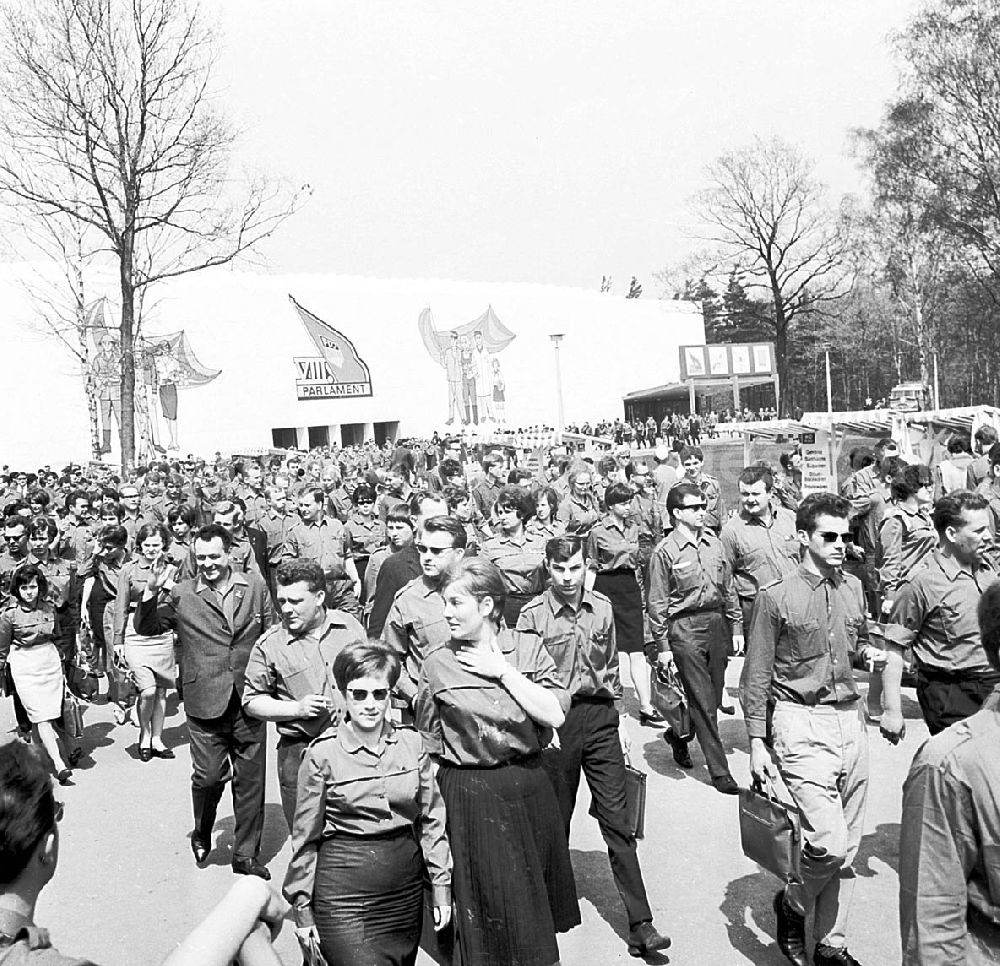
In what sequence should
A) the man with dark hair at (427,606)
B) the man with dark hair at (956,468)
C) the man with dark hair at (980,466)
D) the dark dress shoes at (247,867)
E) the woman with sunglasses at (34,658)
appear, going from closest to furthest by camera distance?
the man with dark hair at (427,606) → the dark dress shoes at (247,867) → the woman with sunglasses at (34,658) → the man with dark hair at (980,466) → the man with dark hair at (956,468)

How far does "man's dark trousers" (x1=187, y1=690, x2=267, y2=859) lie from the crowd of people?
0.04ft

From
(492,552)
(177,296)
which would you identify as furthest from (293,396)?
(492,552)

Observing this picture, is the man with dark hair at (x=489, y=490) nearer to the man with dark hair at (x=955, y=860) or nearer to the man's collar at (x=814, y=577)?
the man's collar at (x=814, y=577)

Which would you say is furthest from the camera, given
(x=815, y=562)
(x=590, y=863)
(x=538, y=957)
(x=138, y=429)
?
(x=138, y=429)

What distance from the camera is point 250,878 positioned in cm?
189

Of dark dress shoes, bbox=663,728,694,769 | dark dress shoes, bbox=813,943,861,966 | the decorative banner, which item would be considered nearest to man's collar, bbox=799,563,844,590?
dark dress shoes, bbox=813,943,861,966

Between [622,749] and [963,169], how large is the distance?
1139 inches

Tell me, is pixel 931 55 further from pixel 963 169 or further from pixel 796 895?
pixel 796 895

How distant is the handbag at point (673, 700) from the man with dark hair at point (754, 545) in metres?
0.71

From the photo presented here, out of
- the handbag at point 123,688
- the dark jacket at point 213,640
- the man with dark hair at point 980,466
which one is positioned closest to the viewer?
the dark jacket at point 213,640

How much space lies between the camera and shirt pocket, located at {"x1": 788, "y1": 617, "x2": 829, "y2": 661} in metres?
4.48

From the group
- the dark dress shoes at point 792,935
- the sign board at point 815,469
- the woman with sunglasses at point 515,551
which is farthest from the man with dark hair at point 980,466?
the dark dress shoes at point 792,935

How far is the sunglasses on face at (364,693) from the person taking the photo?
3.53 m

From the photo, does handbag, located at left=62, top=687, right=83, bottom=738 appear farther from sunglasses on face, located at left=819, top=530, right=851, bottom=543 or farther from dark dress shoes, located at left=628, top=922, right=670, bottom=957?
sunglasses on face, located at left=819, top=530, right=851, bottom=543
